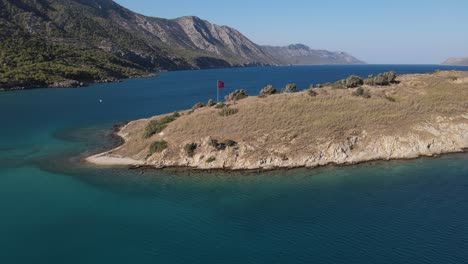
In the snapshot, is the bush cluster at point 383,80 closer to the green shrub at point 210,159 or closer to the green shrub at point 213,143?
the green shrub at point 213,143

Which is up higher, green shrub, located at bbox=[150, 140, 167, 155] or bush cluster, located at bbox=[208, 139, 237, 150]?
bush cluster, located at bbox=[208, 139, 237, 150]

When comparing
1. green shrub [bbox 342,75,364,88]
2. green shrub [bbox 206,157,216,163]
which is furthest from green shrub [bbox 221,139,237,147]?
green shrub [bbox 342,75,364,88]

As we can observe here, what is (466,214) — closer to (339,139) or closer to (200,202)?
(339,139)

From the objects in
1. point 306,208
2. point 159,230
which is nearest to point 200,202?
point 159,230

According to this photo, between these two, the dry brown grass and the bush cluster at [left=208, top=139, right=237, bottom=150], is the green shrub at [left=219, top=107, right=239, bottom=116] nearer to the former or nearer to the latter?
the dry brown grass

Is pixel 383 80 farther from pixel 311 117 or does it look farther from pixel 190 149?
pixel 190 149

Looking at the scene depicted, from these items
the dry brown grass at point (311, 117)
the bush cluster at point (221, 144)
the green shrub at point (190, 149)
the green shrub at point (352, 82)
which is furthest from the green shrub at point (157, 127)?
the green shrub at point (352, 82)
